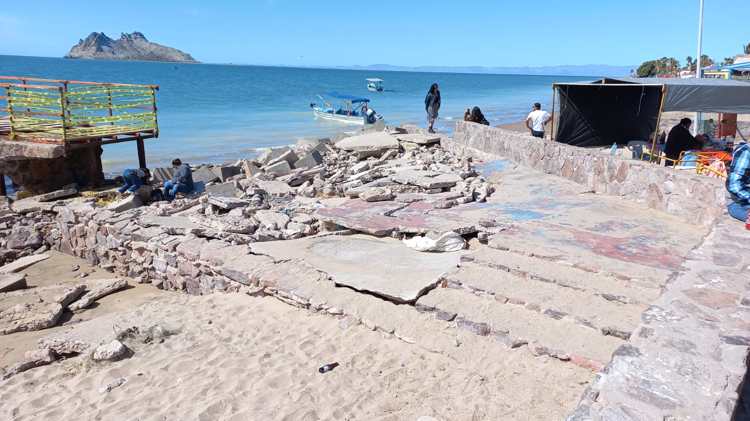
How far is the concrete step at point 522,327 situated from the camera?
3.99 metres

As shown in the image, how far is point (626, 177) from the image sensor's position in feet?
25.0

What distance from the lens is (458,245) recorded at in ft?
20.2

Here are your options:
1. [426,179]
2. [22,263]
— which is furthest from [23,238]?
[426,179]

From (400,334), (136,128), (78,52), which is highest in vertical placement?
(78,52)

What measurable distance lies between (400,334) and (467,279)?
0.89m

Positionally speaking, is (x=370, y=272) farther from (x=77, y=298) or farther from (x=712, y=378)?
(x=77, y=298)

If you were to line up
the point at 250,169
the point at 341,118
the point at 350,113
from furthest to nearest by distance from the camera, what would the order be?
the point at 341,118, the point at 350,113, the point at 250,169

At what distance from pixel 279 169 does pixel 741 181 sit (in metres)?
9.50

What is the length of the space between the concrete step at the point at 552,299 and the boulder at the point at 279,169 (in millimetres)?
7994

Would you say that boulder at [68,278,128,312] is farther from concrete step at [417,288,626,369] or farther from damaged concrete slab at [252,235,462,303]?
concrete step at [417,288,626,369]

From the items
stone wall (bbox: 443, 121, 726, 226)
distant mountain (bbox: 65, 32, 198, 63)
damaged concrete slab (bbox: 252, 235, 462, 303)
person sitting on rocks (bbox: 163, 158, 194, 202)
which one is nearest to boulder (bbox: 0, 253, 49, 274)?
Result: person sitting on rocks (bbox: 163, 158, 194, 202)

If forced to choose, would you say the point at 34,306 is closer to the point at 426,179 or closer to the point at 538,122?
the point at 426,179

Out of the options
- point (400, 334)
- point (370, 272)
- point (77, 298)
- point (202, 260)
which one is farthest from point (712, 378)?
point (77, 298)

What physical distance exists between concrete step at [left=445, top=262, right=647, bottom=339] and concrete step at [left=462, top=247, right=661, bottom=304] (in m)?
0.05
